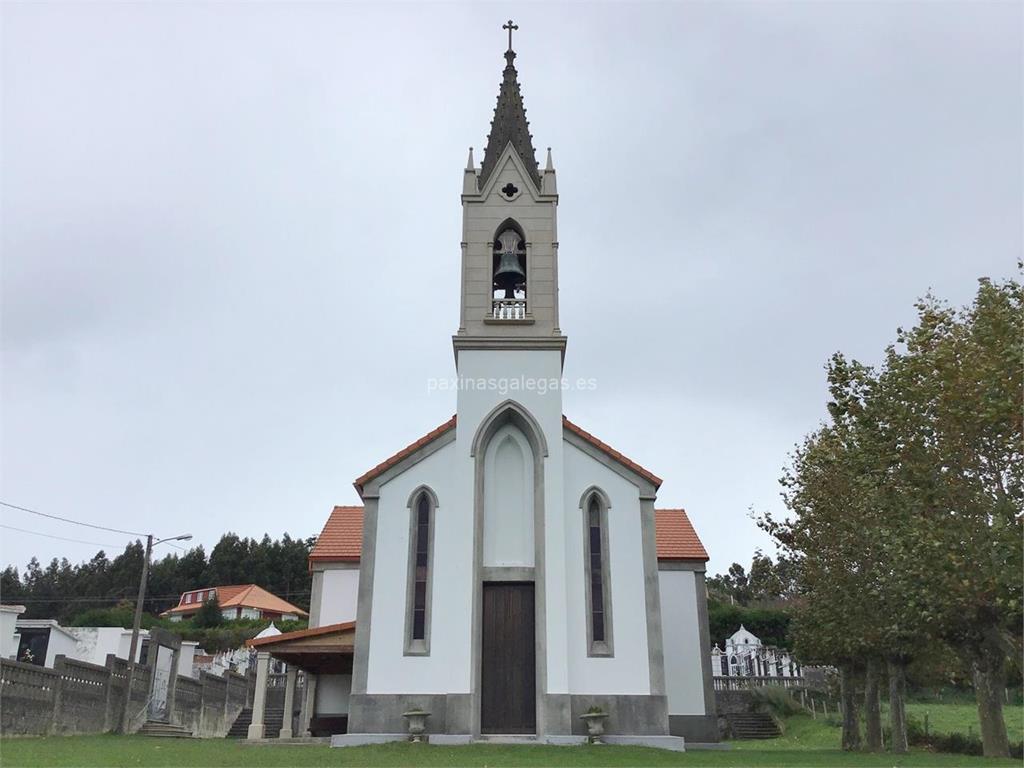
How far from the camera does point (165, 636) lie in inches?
1246

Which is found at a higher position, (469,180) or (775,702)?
(469,180)

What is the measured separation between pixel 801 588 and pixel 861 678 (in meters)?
4.15

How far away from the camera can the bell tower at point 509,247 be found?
20.9 meters

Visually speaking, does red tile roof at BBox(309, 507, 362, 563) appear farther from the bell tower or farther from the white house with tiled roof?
the white house with tiled roof

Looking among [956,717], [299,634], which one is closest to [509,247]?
[299,634]

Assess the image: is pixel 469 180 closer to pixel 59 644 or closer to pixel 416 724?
pixel 416 724

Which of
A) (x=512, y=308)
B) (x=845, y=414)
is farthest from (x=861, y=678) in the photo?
(x=512, y=308)

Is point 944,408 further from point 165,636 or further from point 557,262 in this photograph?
point 165,636

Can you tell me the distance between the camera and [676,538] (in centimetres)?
2738

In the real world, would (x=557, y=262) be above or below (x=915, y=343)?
above

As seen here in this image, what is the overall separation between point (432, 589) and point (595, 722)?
459 cm

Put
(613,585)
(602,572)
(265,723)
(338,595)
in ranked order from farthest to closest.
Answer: (265,723)
(338,595)
(602,572)
(613,585)

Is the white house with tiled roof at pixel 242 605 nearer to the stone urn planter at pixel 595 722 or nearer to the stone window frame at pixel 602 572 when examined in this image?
the stone window frame at pixel 602 572

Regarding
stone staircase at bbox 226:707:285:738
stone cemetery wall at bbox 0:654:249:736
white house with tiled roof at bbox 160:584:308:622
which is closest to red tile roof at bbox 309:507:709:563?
stone staircase at bbox 226:707:285:738
